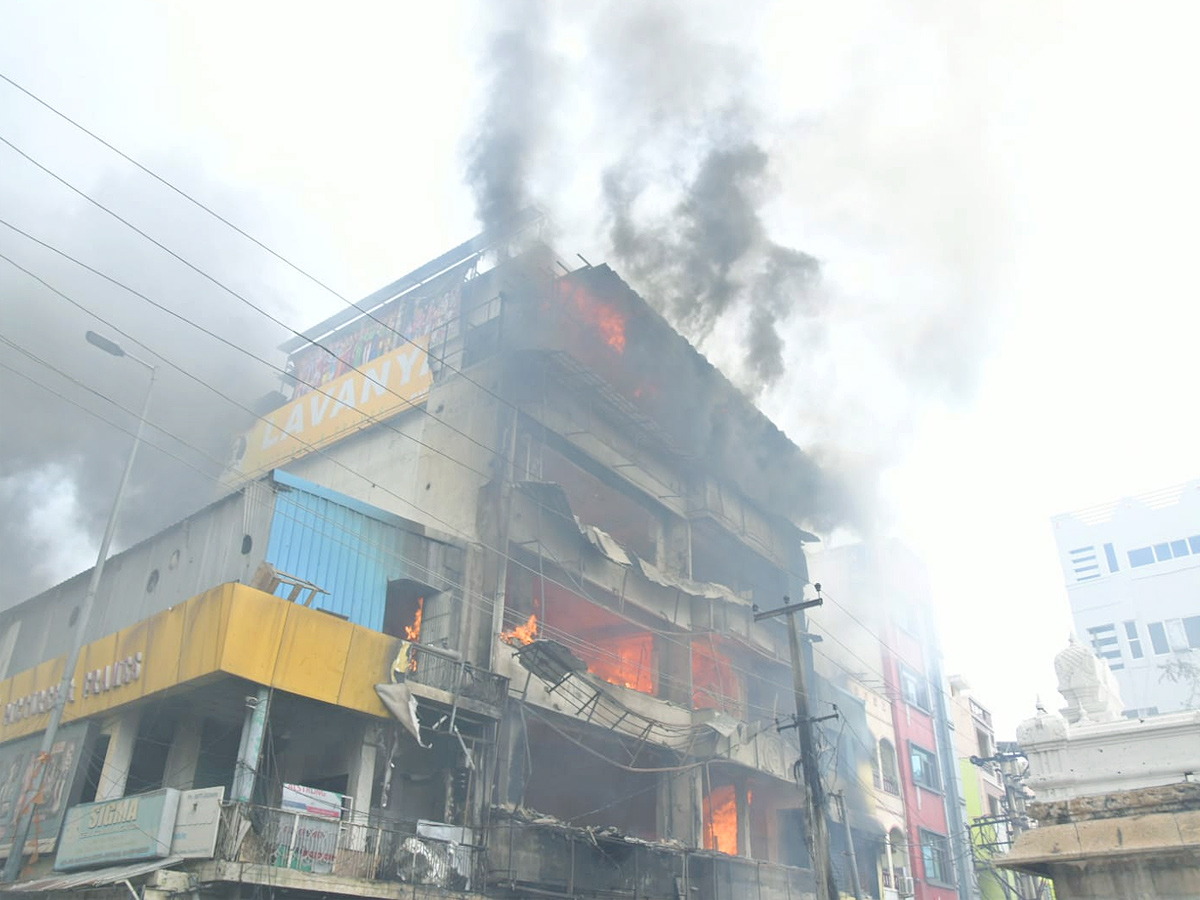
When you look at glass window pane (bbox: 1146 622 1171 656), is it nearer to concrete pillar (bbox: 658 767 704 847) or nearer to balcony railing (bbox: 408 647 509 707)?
concrete pillar (bbox: 658 767 704 847)

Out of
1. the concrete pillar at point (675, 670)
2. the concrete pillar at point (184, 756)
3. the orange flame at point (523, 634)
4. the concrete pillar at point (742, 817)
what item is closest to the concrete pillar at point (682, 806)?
the concrete pillar at point (675, 670)

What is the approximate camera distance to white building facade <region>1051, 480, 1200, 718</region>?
175 feet

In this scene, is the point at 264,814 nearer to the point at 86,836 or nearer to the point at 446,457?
the point at 86,836

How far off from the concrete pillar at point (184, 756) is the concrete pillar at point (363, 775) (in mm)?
3583

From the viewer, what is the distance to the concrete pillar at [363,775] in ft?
57.5

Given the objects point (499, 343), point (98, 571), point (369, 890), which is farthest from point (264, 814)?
point (499, 343)

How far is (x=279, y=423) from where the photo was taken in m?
36.1

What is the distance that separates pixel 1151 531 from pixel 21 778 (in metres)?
61.6

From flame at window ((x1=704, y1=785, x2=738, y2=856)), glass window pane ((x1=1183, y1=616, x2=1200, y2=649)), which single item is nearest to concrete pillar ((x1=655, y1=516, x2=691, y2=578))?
flame at window ((x1=704, y1=785, x2=738, y2=856))

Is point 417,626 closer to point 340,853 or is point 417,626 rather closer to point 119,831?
point 340,853

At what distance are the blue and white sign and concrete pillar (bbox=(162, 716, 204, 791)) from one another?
221cm

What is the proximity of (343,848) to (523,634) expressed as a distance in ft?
27.1

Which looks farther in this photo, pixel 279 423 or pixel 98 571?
pixel 279 423

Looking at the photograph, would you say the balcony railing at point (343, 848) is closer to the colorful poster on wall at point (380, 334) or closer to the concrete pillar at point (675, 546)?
Result: the concrete pillar at point (675, 546)
